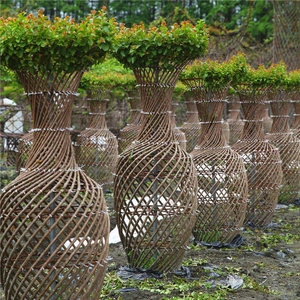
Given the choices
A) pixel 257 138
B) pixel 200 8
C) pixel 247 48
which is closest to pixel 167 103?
pixel 257 138

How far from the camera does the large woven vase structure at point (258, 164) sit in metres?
5.52

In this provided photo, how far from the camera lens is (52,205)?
2.70 meters

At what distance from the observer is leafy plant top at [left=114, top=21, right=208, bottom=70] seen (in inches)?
137

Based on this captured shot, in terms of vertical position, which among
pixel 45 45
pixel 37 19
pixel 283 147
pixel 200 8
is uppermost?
pixel 200 8

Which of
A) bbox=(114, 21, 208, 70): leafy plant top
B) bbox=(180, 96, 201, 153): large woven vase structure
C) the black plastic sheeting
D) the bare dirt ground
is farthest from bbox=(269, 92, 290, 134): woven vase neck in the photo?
bbox=(180, 96, 201, 153): large woven vase structure

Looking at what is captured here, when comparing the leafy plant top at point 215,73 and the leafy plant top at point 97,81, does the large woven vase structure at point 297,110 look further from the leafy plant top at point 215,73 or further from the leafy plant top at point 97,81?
the leafy plant top at point 97,81

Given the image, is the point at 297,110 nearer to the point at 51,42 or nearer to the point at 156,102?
the point at 156,102

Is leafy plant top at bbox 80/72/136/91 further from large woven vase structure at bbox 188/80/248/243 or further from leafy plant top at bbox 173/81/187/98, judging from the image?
large woven vase structure at bbox 188/80/248/243

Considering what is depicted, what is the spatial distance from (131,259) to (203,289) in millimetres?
710

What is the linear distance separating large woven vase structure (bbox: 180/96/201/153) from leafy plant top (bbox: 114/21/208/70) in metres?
6.90

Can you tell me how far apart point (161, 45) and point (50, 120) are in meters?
1.25

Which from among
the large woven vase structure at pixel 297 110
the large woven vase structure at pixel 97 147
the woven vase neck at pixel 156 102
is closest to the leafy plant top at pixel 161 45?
the woven vase neck at pixel 156 102

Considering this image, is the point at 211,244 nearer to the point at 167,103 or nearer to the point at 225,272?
the point at 225,272

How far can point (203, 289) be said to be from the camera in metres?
3.48
